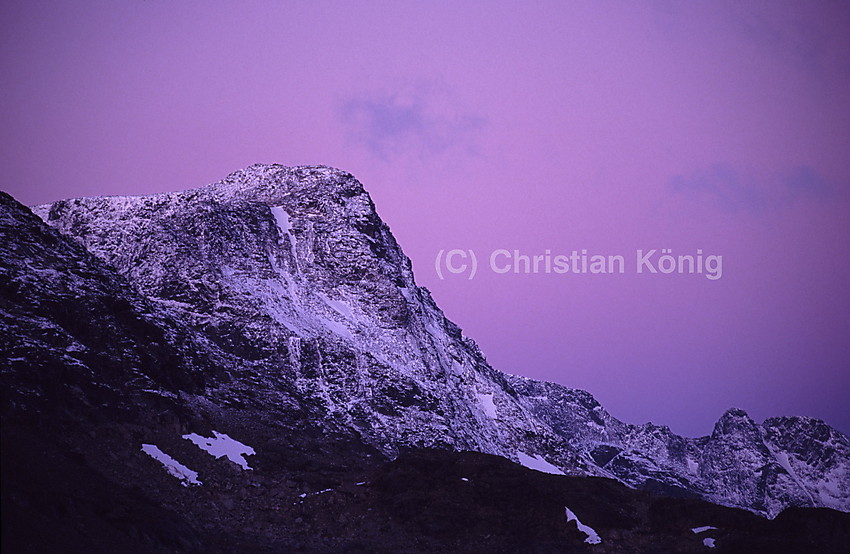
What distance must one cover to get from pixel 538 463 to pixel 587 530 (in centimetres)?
5585

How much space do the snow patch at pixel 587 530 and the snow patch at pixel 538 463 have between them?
166 feet

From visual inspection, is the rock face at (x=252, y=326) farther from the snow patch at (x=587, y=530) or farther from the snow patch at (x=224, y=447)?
the snow patch at (x=587, y=530)

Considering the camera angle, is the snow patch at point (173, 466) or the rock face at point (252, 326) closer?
the snow patch at point (173, 466)

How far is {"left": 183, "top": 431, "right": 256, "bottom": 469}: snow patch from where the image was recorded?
68.3m

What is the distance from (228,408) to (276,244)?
141ft

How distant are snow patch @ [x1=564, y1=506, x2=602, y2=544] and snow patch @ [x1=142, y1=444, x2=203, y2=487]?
1217 inches

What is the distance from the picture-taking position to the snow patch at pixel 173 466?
5897 cm

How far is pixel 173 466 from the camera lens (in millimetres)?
60188

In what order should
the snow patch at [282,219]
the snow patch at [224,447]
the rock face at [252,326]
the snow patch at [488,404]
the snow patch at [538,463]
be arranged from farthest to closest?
the snow patch at [488,404]
the snow patch at [282,219]
the snow patch at [538,463]
the rock face at [252,326]
the snow patch at [224,447]

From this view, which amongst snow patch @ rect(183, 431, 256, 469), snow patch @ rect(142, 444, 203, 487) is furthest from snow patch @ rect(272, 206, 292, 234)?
snow patch @ rect(142, 444, 203, 487)

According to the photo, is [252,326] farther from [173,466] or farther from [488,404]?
[173,466]

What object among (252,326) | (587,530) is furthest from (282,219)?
(587,530)

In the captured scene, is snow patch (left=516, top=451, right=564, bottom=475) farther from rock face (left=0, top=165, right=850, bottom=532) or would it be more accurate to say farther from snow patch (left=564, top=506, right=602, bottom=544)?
snow patch (left=564, top=506, right=602, bottom=544)

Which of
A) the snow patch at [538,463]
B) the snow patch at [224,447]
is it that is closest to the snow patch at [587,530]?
the snow patch at [224,447]
